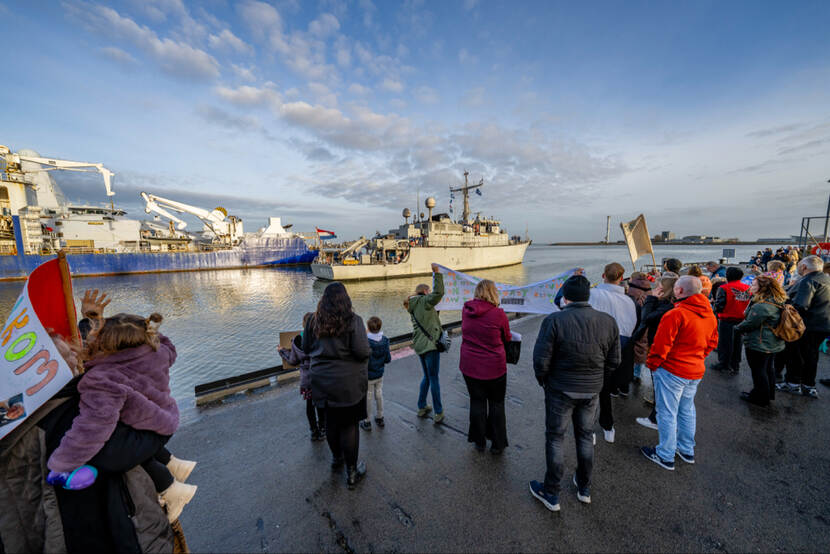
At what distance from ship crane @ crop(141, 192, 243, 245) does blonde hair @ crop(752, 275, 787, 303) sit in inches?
2119

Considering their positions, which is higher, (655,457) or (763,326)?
(763,326)

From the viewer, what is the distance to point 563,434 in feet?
8.25

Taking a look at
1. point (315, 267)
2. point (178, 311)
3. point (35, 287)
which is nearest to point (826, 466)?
point (35, 287)

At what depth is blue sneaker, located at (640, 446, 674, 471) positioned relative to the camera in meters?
2.95

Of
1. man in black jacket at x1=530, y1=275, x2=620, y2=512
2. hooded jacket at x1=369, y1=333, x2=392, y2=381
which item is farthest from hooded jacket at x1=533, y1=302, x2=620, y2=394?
hooded jacket at x1=369, y1=333, x2=392, y2=381

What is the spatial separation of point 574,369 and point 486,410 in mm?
1221

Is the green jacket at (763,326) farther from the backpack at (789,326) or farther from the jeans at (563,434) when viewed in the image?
the jeans at (563,434)

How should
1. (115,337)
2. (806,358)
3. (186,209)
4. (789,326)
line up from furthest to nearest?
(186,209), (806,358), (789,326), (115,337)

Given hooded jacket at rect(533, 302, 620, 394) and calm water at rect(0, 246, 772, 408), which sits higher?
hooded jacket at rect(533, 302, 620, 394)

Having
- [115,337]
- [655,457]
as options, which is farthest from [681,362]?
[115,337]

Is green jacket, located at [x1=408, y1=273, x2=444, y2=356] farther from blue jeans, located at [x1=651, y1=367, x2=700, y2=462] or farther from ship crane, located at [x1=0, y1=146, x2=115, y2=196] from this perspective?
ship crane, located at [x1=0, y1=146, x2=115, y2=196]

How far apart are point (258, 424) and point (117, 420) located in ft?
8.94

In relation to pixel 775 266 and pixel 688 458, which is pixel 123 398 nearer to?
pixel 688 458

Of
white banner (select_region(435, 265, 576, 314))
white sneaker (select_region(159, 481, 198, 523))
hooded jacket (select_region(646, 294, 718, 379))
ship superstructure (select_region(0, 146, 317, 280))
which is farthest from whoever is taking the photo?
ship superstructure (select_region(0, 146, 317, 280))
